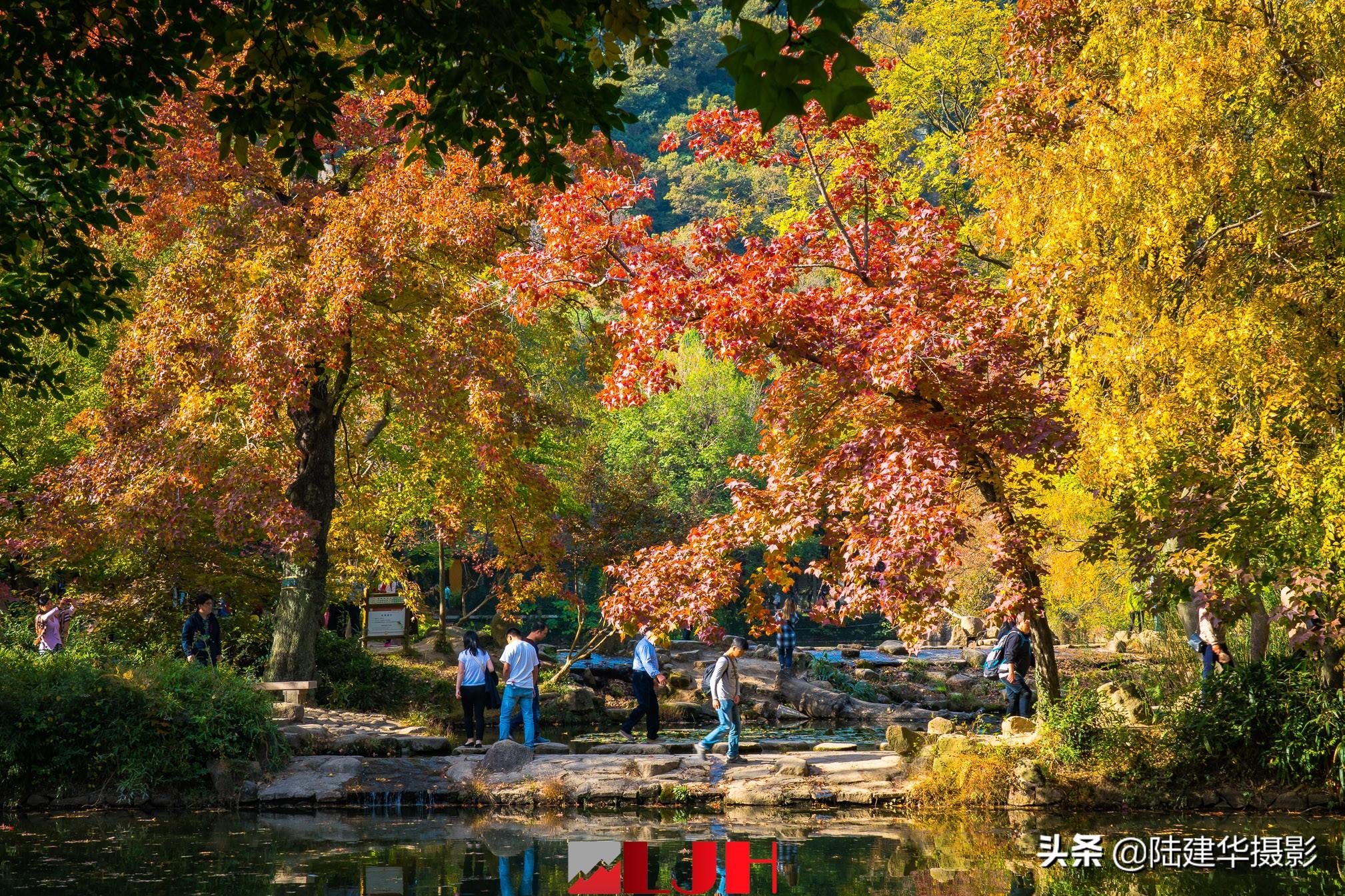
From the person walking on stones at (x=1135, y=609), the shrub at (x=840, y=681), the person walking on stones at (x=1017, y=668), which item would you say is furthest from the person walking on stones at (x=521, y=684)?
the shrub at (x=840, y=681)

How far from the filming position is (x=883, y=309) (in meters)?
10.6

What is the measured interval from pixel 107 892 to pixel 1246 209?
413 inches

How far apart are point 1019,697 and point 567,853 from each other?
7288mm

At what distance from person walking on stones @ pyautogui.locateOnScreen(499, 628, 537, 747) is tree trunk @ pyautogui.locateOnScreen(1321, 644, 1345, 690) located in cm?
843

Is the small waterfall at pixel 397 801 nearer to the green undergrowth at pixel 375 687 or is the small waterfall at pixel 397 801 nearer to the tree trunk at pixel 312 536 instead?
the tree trunk at pixel 312 536

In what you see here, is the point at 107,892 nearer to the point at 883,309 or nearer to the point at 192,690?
the point at 192,690

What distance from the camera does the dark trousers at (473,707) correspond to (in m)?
14.7

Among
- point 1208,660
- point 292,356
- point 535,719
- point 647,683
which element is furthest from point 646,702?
point 1208,660

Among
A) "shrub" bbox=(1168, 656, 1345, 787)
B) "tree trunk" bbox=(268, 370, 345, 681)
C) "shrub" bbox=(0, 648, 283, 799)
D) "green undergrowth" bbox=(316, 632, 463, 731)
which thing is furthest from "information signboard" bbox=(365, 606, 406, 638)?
"shrub" bbox=(1168, 656, 1345, 787)

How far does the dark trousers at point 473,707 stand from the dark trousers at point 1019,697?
676 cm

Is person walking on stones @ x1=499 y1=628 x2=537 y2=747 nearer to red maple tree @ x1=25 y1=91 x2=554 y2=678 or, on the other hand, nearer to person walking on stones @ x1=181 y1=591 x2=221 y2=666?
red maple tree @ x1=25 y1=91 x2=554 y2=678

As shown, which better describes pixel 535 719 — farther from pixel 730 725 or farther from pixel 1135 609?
pixel 1135 609

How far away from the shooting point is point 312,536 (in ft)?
50.9

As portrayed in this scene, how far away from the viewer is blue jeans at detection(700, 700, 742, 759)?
513 inches
